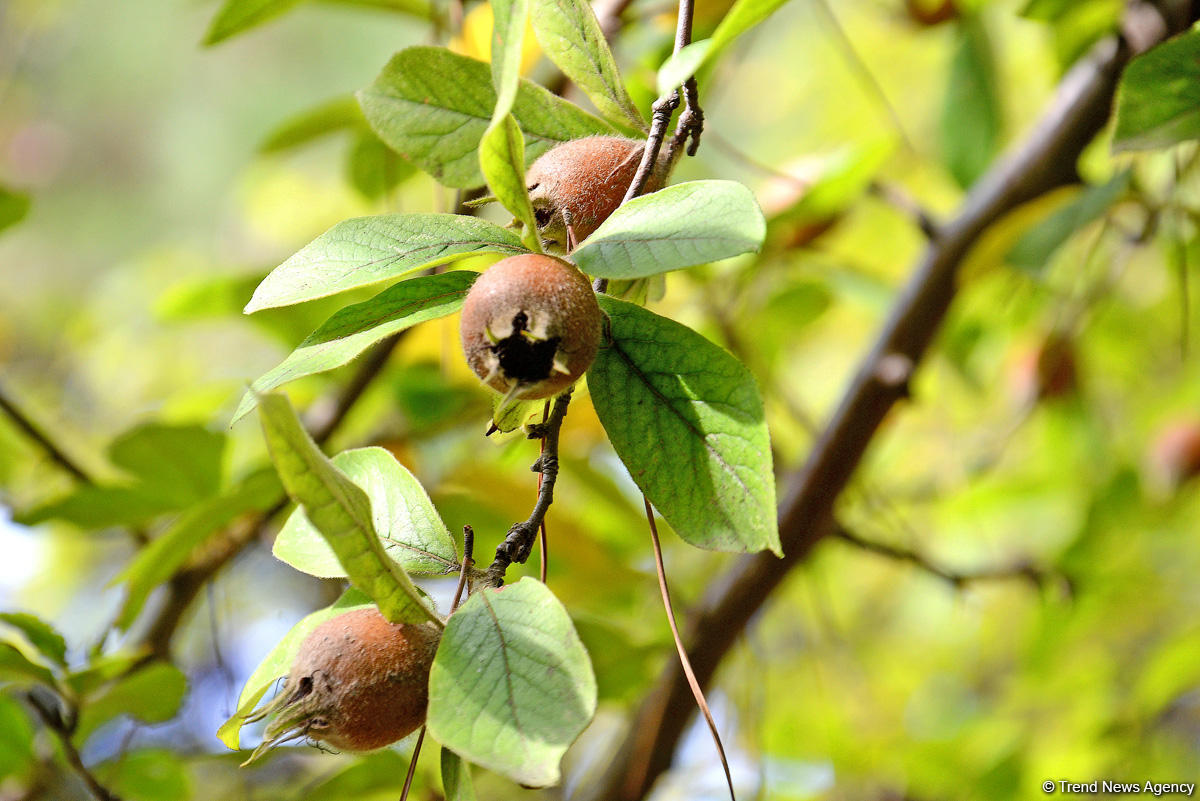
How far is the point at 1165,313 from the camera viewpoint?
1.41 meters

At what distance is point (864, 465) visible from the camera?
3.62 feet

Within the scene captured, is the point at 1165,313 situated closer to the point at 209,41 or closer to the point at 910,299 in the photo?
the point at 910,299

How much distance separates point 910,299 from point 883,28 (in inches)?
35.0

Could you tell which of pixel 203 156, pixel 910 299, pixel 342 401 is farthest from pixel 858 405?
pixel 203 156

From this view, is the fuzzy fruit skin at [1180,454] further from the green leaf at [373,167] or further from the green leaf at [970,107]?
the green leaf at [373,167]

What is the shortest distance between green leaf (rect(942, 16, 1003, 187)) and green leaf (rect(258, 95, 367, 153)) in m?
0.61

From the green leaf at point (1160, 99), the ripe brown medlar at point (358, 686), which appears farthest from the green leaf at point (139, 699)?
the green leaf at point (1160, 99)

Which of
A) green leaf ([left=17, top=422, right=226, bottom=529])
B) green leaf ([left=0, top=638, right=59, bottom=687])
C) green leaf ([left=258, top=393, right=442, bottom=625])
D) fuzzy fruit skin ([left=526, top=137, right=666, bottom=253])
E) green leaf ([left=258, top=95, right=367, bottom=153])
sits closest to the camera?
green leaf ([left=258, top=393, right=442, bottom=625])

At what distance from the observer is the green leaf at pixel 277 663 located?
420mm

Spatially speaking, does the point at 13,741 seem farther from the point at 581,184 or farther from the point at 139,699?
the point at 581,184

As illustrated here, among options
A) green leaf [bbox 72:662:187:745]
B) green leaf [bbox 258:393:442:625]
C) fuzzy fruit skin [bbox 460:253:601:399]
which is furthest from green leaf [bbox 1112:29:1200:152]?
green leaf [bbox 72:662:187:745]

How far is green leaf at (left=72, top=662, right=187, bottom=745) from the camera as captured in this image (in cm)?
67

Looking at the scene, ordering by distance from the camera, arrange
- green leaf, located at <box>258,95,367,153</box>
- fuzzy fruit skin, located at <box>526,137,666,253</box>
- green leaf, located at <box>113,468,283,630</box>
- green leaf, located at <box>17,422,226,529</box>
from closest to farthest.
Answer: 1. fuzzy fruit skin, located at <box>526,137,666,253</box>
2. green leaf, located at <box>113,468,283,630</box>
3. green leaf, located at <box>17,422,226,529</box>
4. green leaf, located at <box>258,95,367,153</box>

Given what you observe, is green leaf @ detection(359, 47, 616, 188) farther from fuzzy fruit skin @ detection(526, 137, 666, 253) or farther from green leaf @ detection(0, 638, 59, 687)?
green leaf @ detection(0, 638, 59, 687)
